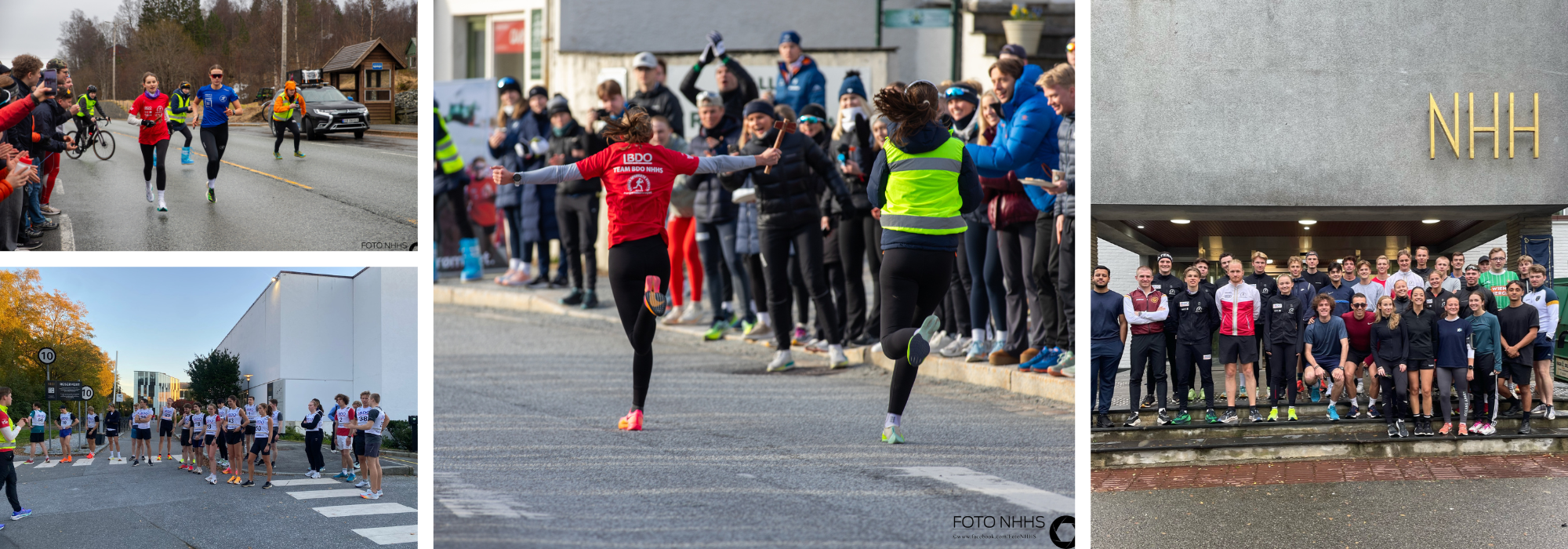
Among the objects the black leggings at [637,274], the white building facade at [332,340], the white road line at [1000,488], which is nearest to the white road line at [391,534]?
the white building facade at [332,340]

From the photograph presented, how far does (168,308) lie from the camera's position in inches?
162

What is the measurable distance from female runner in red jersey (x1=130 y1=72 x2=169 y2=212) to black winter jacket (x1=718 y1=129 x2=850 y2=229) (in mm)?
2634

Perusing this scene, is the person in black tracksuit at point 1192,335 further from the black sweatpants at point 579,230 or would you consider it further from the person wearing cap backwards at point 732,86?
the black sweatpants at point 579,230

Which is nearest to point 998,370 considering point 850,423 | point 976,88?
point 850,423

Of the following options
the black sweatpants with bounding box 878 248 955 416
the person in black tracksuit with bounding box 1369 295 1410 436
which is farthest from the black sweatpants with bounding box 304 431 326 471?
the person in black tracksuit with bounding box 1369 295 1410 436

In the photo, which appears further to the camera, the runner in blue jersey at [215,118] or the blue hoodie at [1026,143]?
the blue hoodie at [1026,143]

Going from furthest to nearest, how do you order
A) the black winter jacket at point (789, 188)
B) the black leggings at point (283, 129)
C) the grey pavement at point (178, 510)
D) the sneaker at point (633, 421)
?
1. the black winter jacket at point (789, 188)
2. the sneaker at point (633, 421)
3. the grey pavement at point (178, 510)
4. the black leggings at point (283, 129)

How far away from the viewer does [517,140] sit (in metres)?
8.78

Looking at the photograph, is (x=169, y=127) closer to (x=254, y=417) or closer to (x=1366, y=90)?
(x=254, y=417)

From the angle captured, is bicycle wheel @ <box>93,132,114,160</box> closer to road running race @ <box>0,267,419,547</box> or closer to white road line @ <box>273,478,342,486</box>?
road running race @ <box>0,267,419,547</box>

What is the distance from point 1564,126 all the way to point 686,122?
26.8 feet

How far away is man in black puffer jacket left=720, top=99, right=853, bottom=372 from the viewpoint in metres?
5.65

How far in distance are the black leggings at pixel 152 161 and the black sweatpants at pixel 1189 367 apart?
3.89m

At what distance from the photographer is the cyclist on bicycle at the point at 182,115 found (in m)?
3.74
